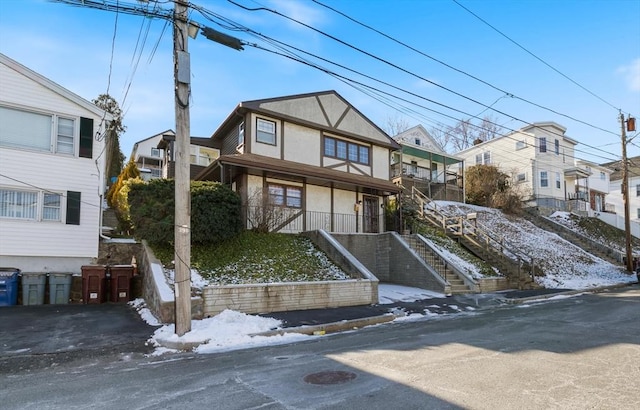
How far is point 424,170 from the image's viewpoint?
31.2 m

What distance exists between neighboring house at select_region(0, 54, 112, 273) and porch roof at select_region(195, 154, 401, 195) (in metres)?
4.84

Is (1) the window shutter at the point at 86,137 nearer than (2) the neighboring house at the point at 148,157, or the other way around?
(1) the window shutter at the point at 86,137

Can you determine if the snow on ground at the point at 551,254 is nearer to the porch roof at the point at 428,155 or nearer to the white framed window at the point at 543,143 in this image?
the porch roof at the point at 428,155

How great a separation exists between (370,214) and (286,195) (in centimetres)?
555

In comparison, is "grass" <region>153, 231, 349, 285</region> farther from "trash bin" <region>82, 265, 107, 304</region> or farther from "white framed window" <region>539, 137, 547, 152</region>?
"white framed window" <region>539, 137, 547, 152</region>

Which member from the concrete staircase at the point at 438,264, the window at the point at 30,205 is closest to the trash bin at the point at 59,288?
the window at the point at 30,205

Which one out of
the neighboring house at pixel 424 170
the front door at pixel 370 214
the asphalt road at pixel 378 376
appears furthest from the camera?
the neighboring house at pixel 424 170

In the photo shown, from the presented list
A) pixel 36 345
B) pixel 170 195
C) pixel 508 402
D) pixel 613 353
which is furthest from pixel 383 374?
pixel 170 195

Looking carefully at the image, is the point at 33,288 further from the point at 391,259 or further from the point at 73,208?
the point at 391,259

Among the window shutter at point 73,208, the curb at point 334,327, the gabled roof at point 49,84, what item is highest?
the gabled roof at point 49,84

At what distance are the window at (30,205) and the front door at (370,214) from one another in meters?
13.8

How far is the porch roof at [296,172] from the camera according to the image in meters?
16.0

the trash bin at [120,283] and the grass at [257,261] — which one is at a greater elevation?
the grass at [257,261]

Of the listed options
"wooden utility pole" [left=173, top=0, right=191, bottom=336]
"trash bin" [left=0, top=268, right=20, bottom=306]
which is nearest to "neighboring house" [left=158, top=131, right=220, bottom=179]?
"trash bin" [left=0, top=268, right=20, bottom=306]
